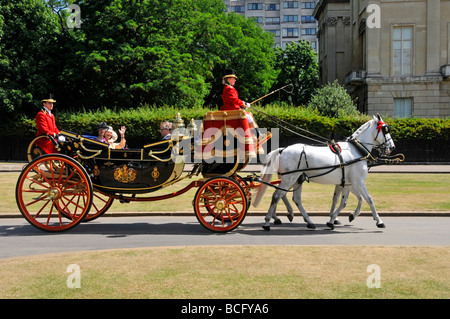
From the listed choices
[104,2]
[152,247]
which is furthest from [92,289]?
[104,2]

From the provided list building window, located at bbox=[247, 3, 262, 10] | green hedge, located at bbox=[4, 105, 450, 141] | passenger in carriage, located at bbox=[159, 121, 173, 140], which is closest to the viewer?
passenger in carriage, located at bbox=[159, 121, 173, 140]

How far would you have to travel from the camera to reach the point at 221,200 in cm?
1035

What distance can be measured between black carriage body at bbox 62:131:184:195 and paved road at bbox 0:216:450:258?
3.09 feet

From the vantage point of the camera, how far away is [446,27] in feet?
144

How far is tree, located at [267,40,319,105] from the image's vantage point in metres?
69.0

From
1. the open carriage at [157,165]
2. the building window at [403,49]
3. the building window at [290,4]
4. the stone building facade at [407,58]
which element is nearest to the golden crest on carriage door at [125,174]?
the open carriage at [157,165]

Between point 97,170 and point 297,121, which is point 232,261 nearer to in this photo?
point 97,170

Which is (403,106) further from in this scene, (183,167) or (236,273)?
(236,273)

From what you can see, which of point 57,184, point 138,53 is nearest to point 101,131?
point 57,184

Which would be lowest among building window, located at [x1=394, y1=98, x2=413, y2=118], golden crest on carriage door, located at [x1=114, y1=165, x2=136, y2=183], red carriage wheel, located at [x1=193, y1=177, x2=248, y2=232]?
red carriage wheel, located at [x1=193, y1=177, x2=248, y2=232]

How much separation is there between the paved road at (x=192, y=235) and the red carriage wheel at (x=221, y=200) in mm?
220

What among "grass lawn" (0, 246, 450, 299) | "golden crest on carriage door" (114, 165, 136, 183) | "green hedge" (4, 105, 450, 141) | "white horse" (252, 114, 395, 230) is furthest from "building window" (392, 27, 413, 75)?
"grass lawn" (0, 246, 450, 299)

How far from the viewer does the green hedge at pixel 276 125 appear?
36.6m

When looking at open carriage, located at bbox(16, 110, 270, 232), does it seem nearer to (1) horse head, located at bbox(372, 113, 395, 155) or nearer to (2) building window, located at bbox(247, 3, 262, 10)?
(1) horse head, located at bbox(372, 113, 395, 155)
